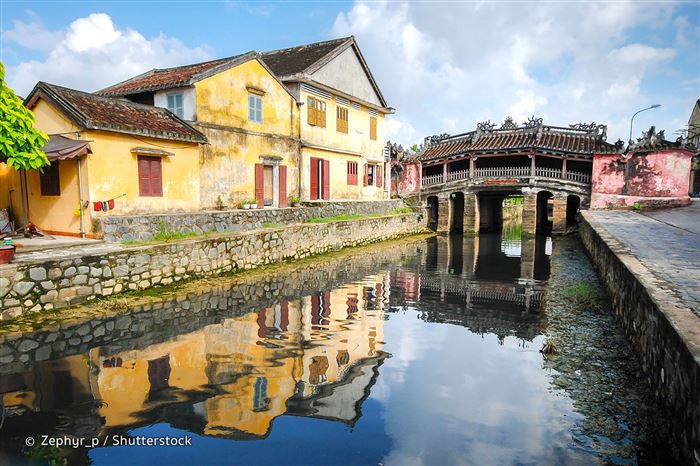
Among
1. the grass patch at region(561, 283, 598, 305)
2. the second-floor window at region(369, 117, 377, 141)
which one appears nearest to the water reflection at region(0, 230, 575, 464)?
the grass patch at region(561, 283, 598, 305)

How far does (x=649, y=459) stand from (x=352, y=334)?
5.11 metres

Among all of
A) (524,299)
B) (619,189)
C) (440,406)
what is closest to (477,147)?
(619,189)

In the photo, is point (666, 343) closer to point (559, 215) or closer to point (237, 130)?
point (237, 130)

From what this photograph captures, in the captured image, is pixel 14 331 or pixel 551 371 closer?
pixel 551 371

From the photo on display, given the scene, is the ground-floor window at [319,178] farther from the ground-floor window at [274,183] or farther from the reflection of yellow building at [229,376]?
the reflection of yellow building at [229,376]

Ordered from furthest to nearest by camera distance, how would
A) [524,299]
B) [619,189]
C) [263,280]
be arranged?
[619,189] → [263,280] → [524,299]

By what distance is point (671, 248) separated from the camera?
1097 cm

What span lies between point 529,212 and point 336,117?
13749mm

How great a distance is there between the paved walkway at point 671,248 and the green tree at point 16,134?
11.5 metres

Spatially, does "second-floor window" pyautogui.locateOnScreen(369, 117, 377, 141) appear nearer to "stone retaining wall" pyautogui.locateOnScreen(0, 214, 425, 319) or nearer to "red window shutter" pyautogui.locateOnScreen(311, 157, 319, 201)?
"red window shutter" pyautogui.locateOnScreen(311, 157, 319, 201)

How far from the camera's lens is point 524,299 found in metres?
11.8

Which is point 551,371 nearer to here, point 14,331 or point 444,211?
point 14,331

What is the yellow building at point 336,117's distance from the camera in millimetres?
20625

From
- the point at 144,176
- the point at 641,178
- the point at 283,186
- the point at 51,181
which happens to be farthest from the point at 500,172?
the point at 51,181
